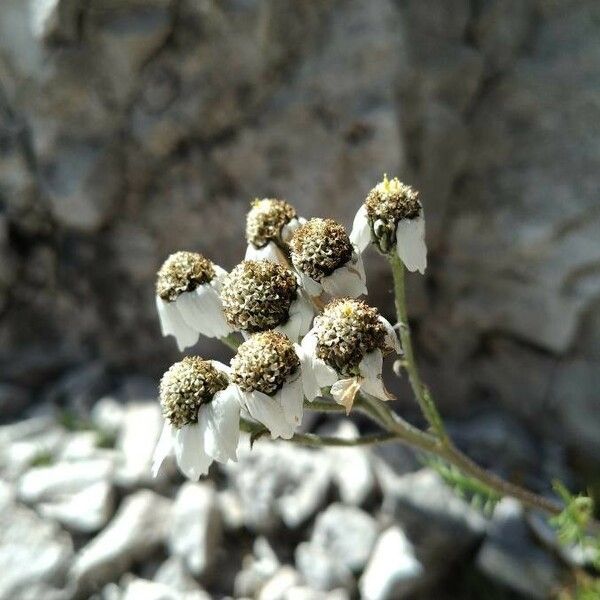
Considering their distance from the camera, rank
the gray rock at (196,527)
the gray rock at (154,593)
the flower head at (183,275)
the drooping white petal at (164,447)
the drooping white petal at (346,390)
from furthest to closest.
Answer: the gray rock at (196,527) < the gray rock at (154,593) < the flower head at (183,275) < the drooping white petal at (164,447) < the drooping white petal at (346,390)

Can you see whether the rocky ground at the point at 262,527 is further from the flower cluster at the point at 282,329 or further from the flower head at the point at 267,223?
the flower head at the point at 267,223

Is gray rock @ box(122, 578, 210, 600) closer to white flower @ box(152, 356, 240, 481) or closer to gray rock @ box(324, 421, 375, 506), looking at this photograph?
gray rock @ box(324, 421, 375, 506)

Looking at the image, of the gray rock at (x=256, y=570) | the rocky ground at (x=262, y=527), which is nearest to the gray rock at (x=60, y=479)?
the rocky ground at (x=262, y=527)

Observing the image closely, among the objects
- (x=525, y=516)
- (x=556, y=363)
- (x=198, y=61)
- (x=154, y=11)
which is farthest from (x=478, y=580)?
(x=154, y=11)

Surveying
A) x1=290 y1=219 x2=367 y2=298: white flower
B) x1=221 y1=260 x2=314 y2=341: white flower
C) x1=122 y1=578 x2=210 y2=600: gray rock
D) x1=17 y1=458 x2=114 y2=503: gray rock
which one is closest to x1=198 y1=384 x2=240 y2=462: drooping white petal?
x1=221 y1=260 x2=314 y2=341: white flower

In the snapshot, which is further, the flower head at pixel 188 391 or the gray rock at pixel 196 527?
the gray rock at pixel 196 527

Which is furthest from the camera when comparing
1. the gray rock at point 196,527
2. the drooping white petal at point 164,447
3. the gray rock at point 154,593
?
the gray rock at point 196,527

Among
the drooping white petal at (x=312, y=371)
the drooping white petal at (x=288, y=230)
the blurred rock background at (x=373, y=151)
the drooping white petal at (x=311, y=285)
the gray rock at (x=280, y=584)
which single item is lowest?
the gray rock at (x=280, y=584)
